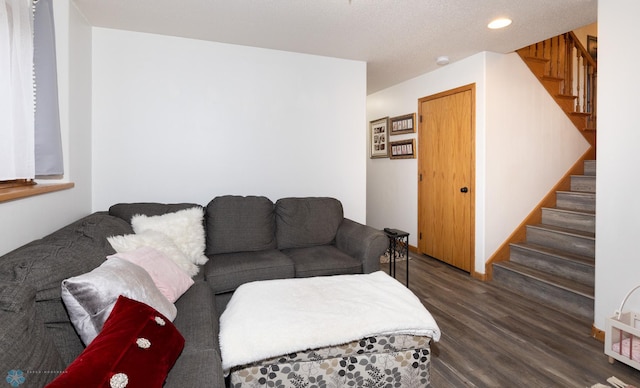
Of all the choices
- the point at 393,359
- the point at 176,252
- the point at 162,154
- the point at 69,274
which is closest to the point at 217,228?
the point at 176,252

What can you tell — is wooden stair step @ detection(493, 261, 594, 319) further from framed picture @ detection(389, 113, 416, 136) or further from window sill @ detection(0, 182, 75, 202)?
window sill @ detection(0, 182, 75, 202)

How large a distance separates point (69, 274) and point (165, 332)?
454 mm

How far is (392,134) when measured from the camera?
4945 millimetres

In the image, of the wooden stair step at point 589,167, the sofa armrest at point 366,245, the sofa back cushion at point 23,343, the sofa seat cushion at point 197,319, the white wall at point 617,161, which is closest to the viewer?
the sofa back cushion at point 23,343

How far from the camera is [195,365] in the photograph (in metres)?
1.23

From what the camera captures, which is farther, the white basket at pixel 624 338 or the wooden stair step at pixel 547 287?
the wooden stair step at pixel 547 287

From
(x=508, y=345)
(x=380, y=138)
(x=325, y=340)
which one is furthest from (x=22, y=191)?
(x=380, y=138)

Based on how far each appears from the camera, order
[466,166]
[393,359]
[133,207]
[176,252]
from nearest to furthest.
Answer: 1. [393,359]
2. [176,252]
3. [133,207]
4. [466,166]

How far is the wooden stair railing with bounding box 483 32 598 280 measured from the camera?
3.67 m

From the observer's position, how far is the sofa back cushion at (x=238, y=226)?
2758mm

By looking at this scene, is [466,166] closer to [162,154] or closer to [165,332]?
[162,154]

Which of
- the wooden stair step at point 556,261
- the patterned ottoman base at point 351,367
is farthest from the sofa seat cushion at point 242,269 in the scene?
the wooden stair step at point 556,261

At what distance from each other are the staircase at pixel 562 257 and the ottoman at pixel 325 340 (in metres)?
1.87

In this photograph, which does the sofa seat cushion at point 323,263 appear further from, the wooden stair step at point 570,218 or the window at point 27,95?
the wooden stair step at point 570,218
